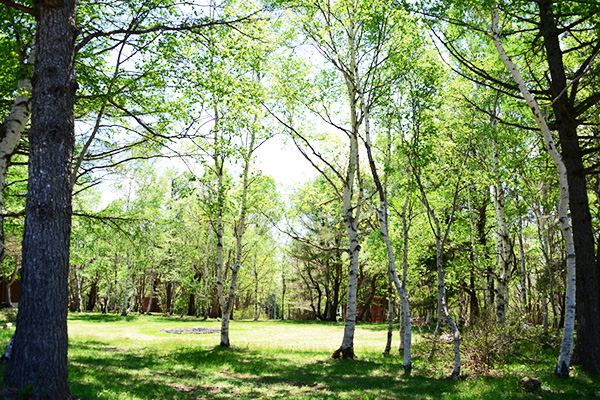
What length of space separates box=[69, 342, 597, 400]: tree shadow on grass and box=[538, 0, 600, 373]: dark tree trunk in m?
1.95

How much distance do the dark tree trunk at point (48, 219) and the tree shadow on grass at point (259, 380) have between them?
116cm

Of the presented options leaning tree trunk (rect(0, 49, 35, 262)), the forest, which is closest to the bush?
the forest

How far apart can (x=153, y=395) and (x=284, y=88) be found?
1097cm

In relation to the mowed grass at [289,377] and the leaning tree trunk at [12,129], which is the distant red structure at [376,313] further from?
the leaning tree trunk at [12,129]

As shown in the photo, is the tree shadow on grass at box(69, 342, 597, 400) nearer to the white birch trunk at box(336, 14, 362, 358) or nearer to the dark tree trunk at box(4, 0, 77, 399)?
the white birch trunk at box(336, 14, 362, 358)

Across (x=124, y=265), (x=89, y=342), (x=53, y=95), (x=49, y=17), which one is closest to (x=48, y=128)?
(x=53, y=95)

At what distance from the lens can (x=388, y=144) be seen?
1397cm

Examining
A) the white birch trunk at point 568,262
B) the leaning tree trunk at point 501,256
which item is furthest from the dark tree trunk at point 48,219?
the leaning tree trunk at point 501,256

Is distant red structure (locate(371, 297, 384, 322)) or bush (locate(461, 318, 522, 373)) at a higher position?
bush (locate(461, 318, 522, 373))

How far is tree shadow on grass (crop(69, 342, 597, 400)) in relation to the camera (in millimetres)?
7254

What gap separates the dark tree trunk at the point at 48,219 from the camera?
510cm

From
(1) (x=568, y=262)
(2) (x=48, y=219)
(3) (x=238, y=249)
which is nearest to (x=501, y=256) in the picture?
(1) (x=568, y=262)

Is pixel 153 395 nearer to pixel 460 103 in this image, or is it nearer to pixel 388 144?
pixel 388 144

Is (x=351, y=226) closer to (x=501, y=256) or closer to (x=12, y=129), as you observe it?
(x=501, y=256)
